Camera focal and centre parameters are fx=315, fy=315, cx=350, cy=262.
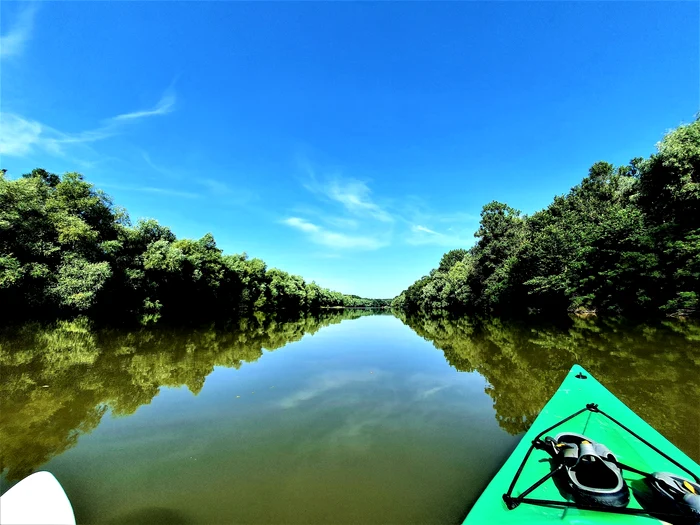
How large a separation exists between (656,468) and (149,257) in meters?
33.6

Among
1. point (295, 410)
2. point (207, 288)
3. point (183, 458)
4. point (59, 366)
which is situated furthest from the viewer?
point (207, 288)

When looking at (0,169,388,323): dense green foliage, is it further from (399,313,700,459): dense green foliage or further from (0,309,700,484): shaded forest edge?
(399,313,700,459): dense green foliage

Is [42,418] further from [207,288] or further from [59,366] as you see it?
[207,288]

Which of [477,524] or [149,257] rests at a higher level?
[149,257]

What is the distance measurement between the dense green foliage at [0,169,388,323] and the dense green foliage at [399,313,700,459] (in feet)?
81.0

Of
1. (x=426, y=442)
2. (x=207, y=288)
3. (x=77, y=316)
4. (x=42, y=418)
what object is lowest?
(x=426, y=442)

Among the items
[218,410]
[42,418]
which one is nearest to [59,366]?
[42,418]

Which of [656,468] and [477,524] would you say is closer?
[477,524]

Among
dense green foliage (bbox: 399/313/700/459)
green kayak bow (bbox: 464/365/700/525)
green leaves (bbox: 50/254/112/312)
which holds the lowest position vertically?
dense green foliage (bbox: 399/313/700/459)

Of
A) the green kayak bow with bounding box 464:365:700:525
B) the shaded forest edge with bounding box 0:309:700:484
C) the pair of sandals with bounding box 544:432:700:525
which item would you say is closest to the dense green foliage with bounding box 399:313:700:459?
the shaded forest edge with bounding box 0:309:700:484

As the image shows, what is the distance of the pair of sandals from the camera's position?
230 cm

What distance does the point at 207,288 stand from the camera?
39625 mm

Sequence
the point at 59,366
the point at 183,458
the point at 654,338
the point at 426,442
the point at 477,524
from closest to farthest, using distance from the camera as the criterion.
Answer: the point at 477,524
the point at 183,458
the point at 426,442
the point at 59,366
the point at 654,338

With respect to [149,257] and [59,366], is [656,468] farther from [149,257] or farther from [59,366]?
[149,257]
